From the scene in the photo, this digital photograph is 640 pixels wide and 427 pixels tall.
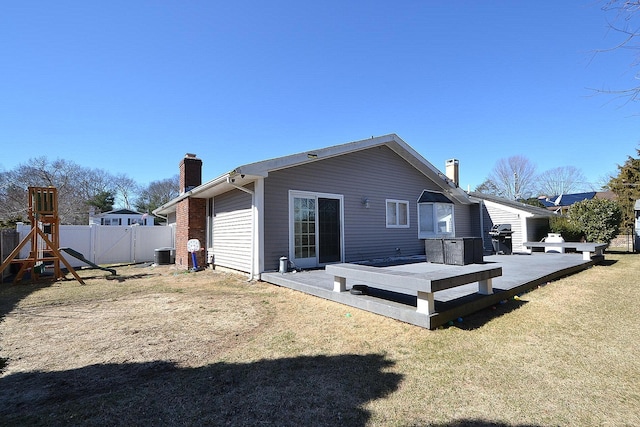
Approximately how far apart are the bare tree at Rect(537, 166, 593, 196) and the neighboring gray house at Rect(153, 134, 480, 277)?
34768 mm

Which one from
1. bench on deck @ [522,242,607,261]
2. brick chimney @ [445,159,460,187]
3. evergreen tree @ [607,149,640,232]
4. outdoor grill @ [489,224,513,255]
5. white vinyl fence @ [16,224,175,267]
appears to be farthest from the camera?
evergreen tree @ [607,149,640,232]

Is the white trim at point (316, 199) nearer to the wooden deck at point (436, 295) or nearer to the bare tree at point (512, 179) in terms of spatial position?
the wooden deck at point (436, 295)

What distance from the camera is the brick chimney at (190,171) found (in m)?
11.8

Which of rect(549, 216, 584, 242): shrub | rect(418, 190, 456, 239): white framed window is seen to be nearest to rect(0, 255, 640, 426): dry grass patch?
rect(418, 190, 456, 239): white framed window

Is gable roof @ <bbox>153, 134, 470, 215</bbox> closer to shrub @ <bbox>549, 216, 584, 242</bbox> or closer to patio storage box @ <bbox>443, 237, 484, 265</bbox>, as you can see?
patio storage box @ <bbox>443, 237, 484, 265</bbox>

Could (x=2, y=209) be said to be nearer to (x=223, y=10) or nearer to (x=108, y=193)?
(x=108, y=193)

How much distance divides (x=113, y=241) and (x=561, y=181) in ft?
159

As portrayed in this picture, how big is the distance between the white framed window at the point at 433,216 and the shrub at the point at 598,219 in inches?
272

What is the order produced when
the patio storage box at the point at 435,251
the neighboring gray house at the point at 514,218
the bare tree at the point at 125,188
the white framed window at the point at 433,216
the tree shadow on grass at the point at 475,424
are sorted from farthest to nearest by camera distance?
the bare tree at the point at 125,188, the neighboring gray house at the point at 514,218, the white framed window at the point at 433,216, the patio storage box at the point at 435,251, the tree shadow on grass at the point at 475,424

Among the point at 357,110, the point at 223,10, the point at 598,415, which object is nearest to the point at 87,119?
the point at 223,10

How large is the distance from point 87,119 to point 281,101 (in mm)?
9702

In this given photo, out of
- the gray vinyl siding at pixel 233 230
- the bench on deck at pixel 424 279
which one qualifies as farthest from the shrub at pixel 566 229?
the gray vinyl siding at pixel 233 230

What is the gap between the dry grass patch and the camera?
86.8 inches

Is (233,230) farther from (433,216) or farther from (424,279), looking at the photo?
(433,216)
